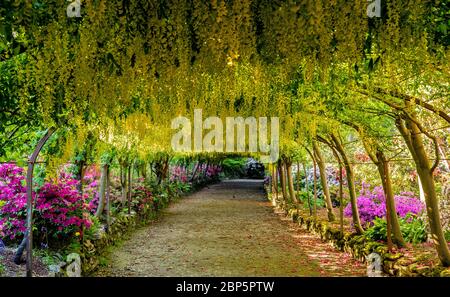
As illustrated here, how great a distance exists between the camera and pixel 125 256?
7.39 m

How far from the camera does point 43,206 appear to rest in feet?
18.5

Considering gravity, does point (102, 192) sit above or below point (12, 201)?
below

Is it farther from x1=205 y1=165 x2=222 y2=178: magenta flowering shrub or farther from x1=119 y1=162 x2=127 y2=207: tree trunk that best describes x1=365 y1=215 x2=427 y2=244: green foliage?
x1=205 y1=165 x2=222 y2=178: magenta flowering shrub

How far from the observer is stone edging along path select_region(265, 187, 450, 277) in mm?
4487

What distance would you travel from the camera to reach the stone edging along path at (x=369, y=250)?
4.49 meters

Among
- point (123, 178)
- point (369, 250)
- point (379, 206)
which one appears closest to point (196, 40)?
point (369, 250)

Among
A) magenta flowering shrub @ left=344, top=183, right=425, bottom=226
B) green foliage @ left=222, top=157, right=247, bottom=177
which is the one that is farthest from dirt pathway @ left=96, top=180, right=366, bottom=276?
green foliage @ left=222, top=157, right=247, bottom=177

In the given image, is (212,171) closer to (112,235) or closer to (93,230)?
(112,235)

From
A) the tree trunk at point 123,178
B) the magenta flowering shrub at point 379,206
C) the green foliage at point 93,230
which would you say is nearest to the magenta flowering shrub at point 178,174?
the tree trunk at point 123,178

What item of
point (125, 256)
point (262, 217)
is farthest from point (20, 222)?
point (262, 217)

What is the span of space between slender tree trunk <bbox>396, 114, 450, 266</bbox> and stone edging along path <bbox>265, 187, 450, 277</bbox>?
193 mm

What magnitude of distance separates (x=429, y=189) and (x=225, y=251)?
4.08 m
